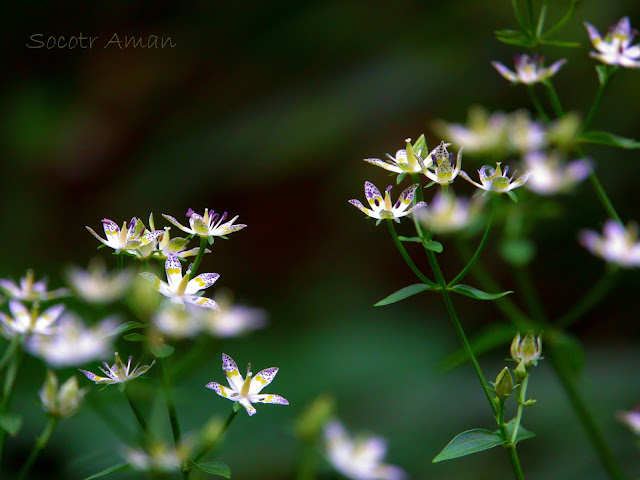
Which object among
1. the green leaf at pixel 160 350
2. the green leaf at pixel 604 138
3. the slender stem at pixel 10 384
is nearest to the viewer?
the green leaf at pixel 160 350

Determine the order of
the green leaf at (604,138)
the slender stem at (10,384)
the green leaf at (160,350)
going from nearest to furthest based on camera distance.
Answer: the green leaf at (160,350), the slender stem at (10,384), the green leaf at (604,138)

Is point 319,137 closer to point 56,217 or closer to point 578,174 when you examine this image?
point 56,217

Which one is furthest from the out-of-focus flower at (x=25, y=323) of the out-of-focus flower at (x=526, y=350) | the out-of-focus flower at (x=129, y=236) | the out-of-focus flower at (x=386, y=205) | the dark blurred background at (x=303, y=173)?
the dark blurred background at (x=303, y=173)

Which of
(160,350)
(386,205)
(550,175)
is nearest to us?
(160,350)

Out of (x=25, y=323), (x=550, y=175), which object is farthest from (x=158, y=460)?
(x=550, y=175)

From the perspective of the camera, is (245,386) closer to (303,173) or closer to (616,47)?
(616,47)

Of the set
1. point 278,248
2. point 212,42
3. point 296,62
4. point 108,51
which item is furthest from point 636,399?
point 108,51

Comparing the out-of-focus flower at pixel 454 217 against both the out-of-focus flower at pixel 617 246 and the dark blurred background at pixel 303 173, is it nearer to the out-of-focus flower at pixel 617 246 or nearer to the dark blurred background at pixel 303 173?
the out-of-focus flower at pixel 617 246
